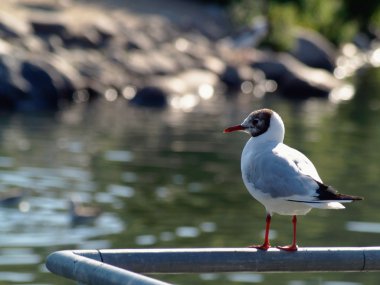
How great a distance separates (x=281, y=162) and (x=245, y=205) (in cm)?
1189

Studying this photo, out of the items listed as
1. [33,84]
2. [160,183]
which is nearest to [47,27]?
[33,84]

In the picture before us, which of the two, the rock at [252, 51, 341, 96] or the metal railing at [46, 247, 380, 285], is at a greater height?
the rock at [252, 51, 341, 96]

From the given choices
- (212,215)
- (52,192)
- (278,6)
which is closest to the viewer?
(212,215)

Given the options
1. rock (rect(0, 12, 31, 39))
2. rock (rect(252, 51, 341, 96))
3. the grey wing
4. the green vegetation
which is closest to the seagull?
the grey wing

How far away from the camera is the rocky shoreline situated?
2952 cm

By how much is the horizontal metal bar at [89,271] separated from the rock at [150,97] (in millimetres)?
26897

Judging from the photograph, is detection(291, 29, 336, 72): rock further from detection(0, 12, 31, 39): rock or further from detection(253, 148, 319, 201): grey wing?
detection(253, 148, 319, 201): grey wing

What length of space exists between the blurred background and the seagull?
22.8ft

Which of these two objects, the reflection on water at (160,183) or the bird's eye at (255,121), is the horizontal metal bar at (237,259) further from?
the reflection on water at (160,183)

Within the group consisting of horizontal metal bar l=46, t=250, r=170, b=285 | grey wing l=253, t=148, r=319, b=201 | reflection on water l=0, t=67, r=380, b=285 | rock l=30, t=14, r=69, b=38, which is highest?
rock l=30, t=14, r=69, b=38

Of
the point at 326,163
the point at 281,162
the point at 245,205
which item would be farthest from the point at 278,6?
the point at 281,162

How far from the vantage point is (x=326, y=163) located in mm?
21688

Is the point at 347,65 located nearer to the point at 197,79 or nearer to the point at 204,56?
the point at 204,56

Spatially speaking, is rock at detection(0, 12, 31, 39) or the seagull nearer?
the seagull
